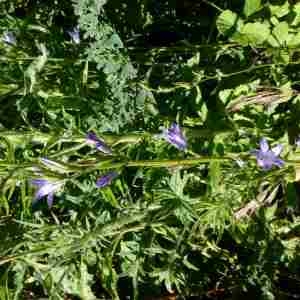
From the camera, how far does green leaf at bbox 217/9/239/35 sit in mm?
1754

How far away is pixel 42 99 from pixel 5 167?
355 millimetres

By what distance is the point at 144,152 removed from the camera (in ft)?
5.18

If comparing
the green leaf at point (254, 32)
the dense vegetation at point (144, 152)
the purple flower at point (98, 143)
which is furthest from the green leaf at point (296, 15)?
the purple flower at point (98, 143)

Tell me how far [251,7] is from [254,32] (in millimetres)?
90

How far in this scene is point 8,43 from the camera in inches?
65.7

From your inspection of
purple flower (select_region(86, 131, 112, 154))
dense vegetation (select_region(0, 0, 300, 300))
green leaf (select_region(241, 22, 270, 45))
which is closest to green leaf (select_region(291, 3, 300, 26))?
dense vegetation (select_region(0, 0, 300, 300))

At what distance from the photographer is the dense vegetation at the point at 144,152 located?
4.83 feet

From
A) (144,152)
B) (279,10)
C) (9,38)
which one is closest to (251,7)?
(279,10)

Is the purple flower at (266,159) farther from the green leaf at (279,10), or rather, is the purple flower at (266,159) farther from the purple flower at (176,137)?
the green leaf at (279,10)

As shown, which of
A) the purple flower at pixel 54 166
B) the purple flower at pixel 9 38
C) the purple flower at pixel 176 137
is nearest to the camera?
the purple flower at pixel 54 166

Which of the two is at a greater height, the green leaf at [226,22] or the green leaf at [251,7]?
the green leaf at [251,7]

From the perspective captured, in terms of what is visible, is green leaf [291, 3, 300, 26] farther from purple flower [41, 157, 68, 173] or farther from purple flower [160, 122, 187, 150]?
purple flower [41, 157, 68, 173]

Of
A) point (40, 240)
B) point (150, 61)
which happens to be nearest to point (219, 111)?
point (150, 61)

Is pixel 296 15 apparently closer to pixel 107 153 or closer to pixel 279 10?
pixel 279 10
